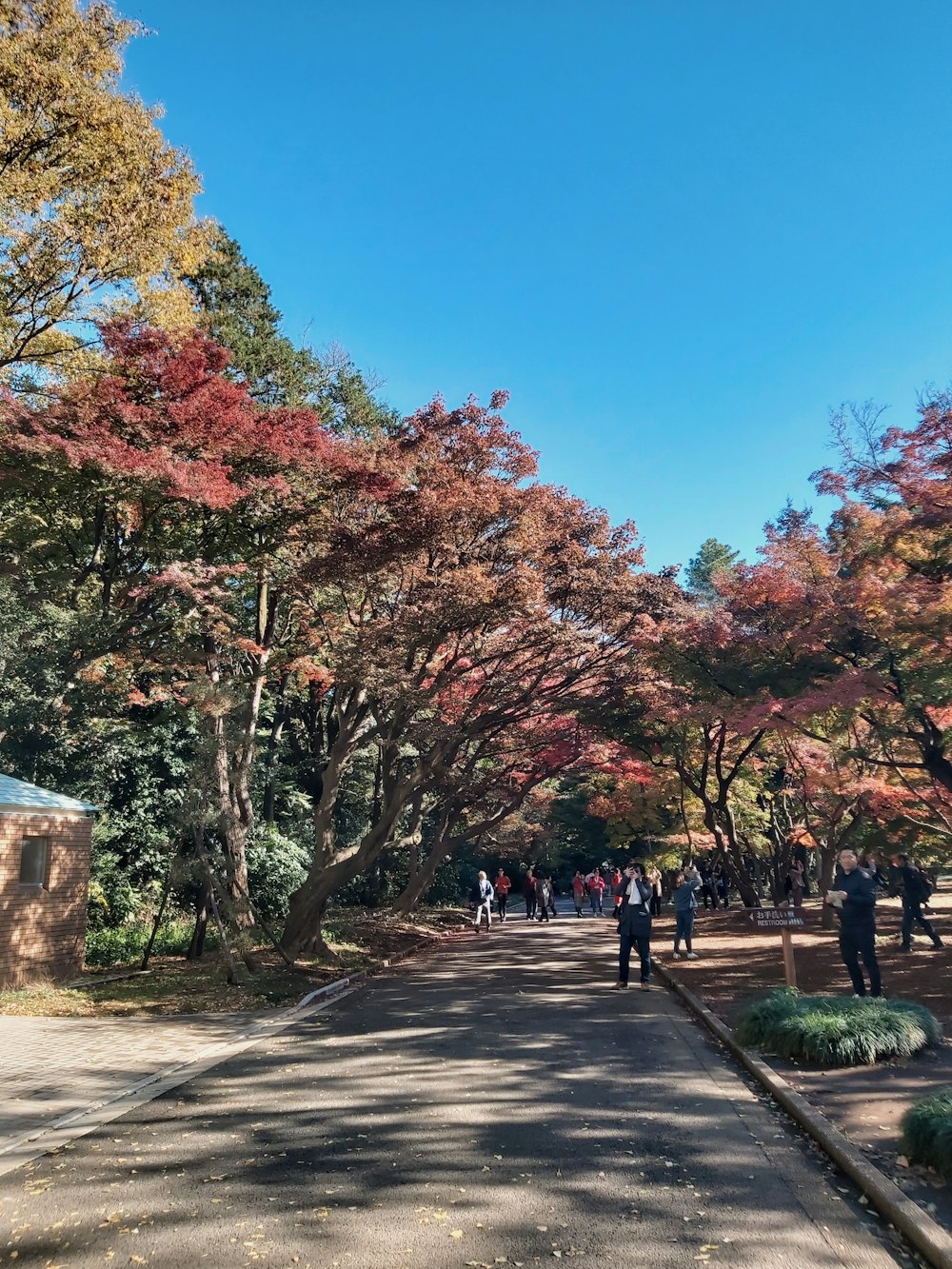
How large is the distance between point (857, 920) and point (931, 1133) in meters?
5.16

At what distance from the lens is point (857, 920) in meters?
9.61

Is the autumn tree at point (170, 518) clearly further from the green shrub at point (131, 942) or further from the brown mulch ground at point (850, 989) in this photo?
the brown mulch ground at point (850, 989)

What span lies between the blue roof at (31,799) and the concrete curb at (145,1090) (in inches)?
201

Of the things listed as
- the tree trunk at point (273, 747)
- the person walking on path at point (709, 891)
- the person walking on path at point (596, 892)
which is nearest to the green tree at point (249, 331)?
the tree trunk at point (273, 747)

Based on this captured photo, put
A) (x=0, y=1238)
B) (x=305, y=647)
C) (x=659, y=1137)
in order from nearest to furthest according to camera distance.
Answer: (x=0, y=1238) → (x=659, y=1137) → (x=305, y=647)

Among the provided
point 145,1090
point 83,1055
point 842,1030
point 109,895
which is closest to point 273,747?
point 109,895

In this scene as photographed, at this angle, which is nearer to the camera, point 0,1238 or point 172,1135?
point 0,1238

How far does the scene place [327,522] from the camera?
15.4 m

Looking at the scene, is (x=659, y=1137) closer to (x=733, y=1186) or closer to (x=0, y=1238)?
(x=733, y=1186)

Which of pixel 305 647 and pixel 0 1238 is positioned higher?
pixel 305 647

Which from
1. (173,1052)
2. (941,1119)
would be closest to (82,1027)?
(173,1052)

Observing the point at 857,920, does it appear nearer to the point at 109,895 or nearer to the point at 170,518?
the point at 170,518

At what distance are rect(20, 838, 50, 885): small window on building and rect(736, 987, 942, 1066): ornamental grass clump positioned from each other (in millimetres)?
10667

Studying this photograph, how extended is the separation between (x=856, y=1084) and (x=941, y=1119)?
6.86 feet
